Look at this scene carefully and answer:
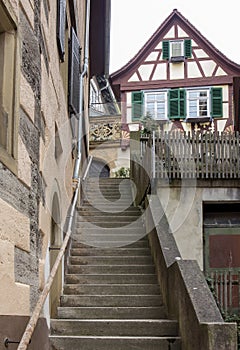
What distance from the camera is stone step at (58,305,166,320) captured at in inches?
269

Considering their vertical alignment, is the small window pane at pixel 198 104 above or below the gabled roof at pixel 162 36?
below

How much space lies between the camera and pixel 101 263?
853cm

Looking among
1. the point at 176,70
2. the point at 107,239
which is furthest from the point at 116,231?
the point at 176,70

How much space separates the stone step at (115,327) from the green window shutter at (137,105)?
59.2 ft

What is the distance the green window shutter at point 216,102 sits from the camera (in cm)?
2336

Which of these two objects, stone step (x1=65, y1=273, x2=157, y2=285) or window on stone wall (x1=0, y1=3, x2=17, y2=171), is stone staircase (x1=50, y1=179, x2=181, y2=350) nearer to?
stone step (x1=65, y1=273, x2=157, y2=285)

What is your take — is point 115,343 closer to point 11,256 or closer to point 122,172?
point 11,256

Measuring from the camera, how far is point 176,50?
24422 mm

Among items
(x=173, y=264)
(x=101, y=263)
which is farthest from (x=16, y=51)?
(x=101, y=263)

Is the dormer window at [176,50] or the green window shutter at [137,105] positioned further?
the dormer window at [176,50]

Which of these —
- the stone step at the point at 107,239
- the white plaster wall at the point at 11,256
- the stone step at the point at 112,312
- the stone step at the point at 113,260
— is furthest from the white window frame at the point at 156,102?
the white plaster wall at the point at 11,256

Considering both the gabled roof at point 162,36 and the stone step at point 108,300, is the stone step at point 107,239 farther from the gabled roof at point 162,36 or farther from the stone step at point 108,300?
the gabled roof at point 162,36

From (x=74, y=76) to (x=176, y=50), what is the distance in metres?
15.8

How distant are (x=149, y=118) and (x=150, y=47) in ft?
11.6
